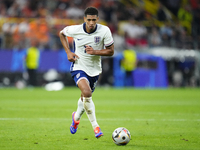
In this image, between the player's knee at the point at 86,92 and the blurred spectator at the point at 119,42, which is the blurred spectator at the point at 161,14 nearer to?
the blurred spectator at the point at 119,42

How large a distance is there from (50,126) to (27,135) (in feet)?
3.74

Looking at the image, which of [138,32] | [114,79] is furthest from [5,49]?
[138,32]

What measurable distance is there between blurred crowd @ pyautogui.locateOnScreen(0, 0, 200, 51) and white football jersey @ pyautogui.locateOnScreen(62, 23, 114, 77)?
48.3ft

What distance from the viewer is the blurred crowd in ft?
68.1

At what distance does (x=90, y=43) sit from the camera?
6.12 metres

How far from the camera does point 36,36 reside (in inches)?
817

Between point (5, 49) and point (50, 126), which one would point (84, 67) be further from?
point (5, 49)

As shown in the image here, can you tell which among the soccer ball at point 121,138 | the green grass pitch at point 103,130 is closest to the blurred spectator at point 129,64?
the green grass pitch at point 103,130

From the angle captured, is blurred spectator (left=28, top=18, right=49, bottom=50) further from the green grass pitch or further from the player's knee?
the player's knee

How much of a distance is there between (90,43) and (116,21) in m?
17.1

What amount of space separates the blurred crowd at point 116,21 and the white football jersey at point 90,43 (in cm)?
1472

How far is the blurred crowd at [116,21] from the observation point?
818 inches

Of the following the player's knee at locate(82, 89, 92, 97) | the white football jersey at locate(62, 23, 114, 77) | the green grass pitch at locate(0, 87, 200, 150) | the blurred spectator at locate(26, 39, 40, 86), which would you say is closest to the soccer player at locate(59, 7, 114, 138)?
the white football jersey at locate(62, 23, 114, 77)

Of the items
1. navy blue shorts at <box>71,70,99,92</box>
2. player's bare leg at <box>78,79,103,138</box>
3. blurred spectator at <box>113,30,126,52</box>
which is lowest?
blurred spectator at <box>113,30,126,52</box>
